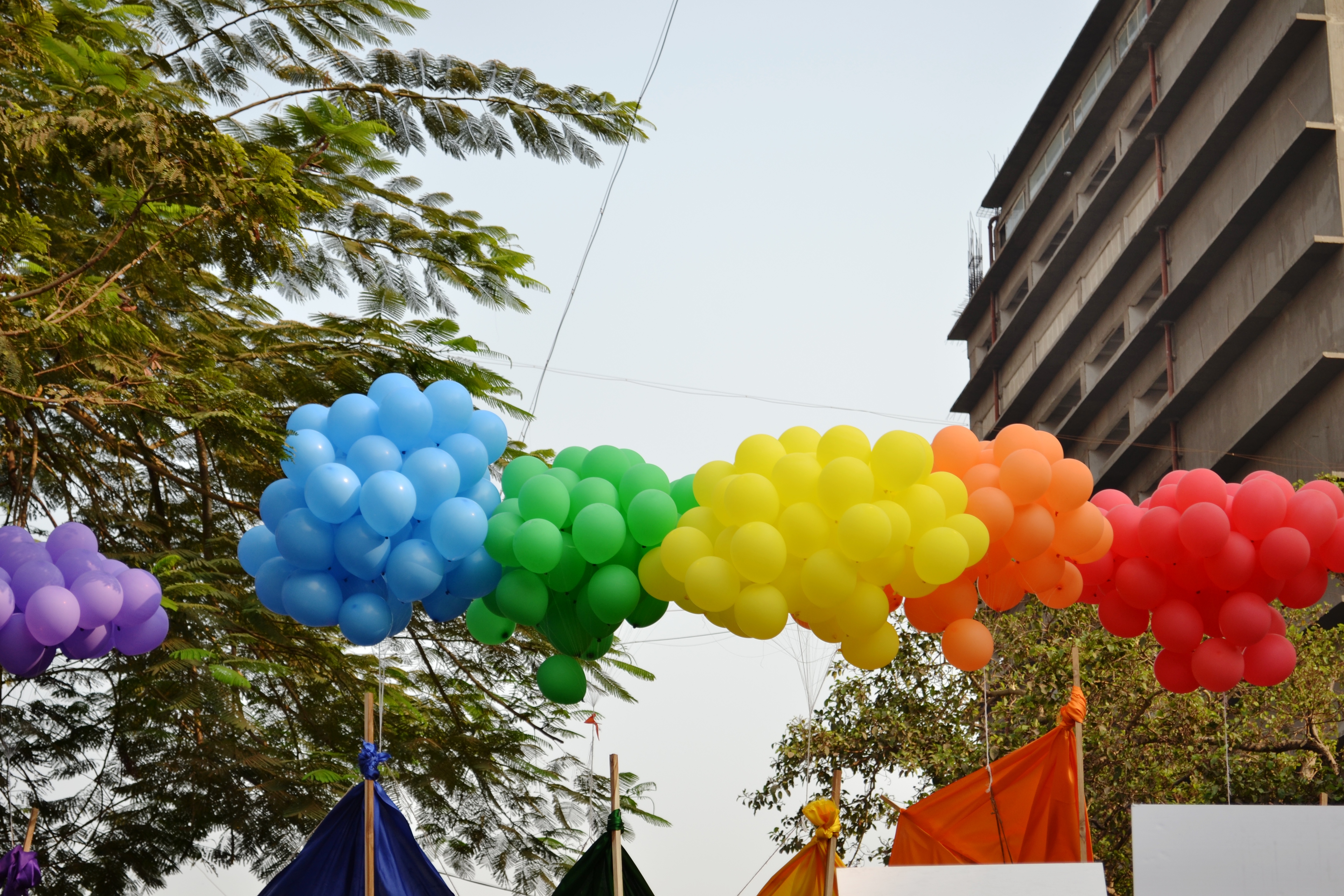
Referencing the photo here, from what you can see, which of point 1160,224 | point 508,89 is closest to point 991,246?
point 1160,224

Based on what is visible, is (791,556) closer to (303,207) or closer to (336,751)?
(303,207)

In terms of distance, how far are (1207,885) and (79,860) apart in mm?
6102

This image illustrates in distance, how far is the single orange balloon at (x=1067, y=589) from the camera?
5320 mm

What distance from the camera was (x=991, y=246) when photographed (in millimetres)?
31578

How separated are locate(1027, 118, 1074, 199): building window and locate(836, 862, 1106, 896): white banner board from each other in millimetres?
23964

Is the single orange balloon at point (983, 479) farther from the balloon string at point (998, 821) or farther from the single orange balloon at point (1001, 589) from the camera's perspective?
the balloon string at point (998, 821)

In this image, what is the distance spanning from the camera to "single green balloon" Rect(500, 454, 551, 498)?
17.5 feet

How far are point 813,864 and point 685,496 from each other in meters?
1.62

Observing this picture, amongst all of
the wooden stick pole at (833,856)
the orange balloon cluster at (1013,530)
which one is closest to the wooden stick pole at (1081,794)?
the orange balloon cluster at (1013,530)

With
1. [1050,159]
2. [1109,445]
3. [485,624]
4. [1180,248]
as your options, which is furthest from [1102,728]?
[1050,159]

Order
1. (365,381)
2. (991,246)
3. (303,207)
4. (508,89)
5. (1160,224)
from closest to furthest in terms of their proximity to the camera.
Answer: (303,207), (365,381), (508,89), (1160,224), (991,246)

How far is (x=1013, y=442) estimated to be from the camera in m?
5.20

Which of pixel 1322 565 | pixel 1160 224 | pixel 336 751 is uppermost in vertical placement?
pixel 1160 224

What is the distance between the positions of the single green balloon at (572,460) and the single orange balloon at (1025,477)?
175 cm
